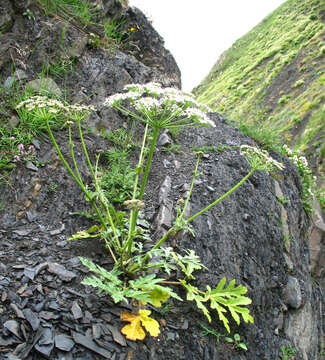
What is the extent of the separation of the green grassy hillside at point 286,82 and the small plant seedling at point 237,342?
17738 millimetres

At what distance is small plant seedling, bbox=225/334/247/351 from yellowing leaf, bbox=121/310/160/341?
4.02ft

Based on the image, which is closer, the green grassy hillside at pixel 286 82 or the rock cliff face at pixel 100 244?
the rock cliff face at pixel 100 244

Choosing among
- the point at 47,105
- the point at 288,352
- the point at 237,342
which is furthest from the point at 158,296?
the point at 288,352

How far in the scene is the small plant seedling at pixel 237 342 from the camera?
9.28ft

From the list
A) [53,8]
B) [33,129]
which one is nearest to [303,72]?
[53,8]

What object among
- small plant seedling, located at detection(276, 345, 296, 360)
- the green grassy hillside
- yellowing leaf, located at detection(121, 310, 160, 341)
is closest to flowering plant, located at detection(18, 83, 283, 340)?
yellowing leaf, located at detection(121, 310, 160, 341)

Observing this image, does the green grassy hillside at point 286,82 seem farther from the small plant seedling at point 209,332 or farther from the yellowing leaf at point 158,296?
the yellowing leaf at point 158,296

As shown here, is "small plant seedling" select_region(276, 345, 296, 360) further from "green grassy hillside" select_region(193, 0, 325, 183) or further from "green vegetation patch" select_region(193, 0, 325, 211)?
"green grassy hillside" select_region(193, 0, 325, 183)

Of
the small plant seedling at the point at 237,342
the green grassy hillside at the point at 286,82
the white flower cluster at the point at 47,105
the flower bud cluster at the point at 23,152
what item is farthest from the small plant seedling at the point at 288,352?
the green grassy hillside at the point at 286,82

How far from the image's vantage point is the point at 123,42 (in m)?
7.22

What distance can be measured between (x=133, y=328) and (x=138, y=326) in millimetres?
53

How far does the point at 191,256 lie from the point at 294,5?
185 feet

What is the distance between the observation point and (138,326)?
2131mm

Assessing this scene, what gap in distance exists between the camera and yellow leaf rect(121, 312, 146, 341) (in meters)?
2.04
